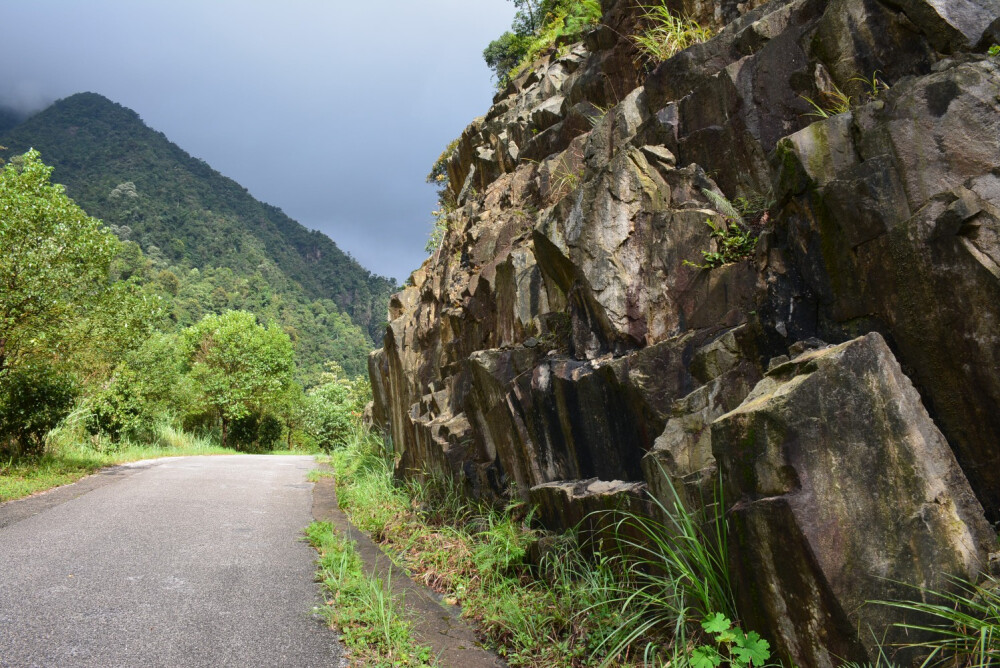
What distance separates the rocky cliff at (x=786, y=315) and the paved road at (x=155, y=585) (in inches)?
81.3

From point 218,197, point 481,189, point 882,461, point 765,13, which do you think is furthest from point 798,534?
point 218,197

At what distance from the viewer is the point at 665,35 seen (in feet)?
22.4

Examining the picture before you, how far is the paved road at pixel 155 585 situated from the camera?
350 centimetres

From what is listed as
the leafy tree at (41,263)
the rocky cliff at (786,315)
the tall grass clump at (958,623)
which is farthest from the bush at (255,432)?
the tall grass clump at (958,623)

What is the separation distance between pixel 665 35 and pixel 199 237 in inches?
3439

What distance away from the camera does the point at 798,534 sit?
2.48 m

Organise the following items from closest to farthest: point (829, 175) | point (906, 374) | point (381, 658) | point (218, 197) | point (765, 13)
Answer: point (906, 374) < point (829, 175) < point (381, 658) < point (765, 13) < point (218, 197)

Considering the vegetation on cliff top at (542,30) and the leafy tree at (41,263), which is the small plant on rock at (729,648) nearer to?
the vegetation on cliff top at (542,30)

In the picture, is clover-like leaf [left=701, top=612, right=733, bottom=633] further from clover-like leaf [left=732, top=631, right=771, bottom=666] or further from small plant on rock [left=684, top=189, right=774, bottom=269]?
small plant on rock [left=684, top=189, right=774, bottom=269]

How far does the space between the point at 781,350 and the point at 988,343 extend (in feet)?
3.24

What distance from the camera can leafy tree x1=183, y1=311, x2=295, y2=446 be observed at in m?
29.4

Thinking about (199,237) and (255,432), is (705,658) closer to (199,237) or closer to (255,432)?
(255,432)

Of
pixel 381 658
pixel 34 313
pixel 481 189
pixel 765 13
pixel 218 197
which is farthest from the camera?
pixel 218 197

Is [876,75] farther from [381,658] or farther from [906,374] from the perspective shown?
[381,658]
